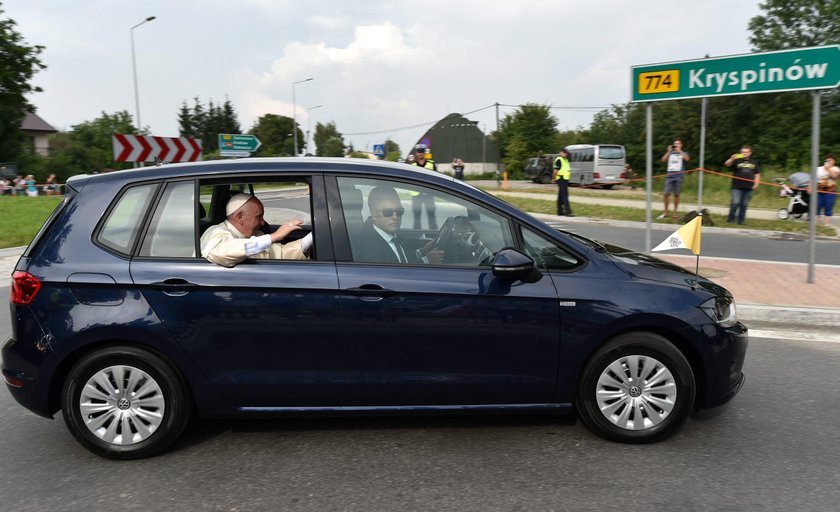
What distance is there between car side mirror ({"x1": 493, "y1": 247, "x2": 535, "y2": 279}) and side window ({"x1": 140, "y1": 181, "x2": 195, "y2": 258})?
1706 mm

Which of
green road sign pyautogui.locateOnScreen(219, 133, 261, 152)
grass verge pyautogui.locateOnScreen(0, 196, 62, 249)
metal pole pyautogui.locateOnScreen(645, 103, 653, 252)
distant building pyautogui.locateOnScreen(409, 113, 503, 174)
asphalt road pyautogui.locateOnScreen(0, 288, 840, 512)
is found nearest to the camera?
asphalt road pyautogui.locateOnScreen(0, 288, 840, 512)

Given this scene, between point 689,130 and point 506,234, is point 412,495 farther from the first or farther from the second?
point 689,130

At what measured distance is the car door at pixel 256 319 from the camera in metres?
3.43

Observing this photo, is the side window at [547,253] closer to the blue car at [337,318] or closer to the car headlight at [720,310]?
the blue car at [337,318]

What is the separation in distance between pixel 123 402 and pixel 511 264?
7.37 feet

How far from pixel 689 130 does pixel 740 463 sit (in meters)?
54.8

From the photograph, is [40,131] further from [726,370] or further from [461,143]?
[726,370]

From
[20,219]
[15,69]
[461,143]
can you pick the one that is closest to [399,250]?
[20,219]

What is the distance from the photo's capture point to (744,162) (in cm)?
1459

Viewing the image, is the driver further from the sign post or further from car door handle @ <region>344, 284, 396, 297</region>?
the sign post

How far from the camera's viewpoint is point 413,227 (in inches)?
148

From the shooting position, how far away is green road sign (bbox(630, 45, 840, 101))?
6809 mm

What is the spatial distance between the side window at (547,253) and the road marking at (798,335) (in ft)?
11.1

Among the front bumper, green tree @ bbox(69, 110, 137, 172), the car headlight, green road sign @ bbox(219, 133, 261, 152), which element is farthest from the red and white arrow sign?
green tree @ bbox(69, 110, 137, 172)
